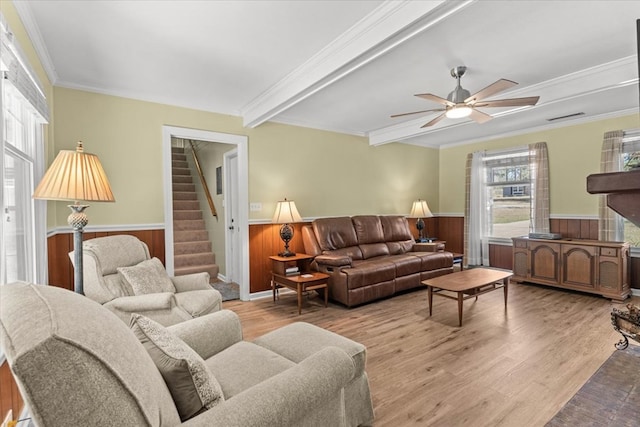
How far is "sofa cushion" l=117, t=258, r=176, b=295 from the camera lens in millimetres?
2555

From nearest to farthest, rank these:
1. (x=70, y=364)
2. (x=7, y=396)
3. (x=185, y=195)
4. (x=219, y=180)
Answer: (x=70, y=364)
(x=7, y=396)
(x=219, y=180)
(x=185, y=195)

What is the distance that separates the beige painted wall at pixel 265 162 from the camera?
333 cm

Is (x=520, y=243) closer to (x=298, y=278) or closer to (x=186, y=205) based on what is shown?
(x=298, y=278)

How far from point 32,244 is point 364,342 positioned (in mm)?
2872

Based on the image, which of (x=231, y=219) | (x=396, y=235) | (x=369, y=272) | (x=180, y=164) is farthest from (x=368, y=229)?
(x=180, y=164)

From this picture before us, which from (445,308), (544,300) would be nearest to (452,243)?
(544,300)

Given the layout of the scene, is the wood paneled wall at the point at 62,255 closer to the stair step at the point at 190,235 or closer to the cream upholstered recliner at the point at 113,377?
the stair step at the point at 190,235

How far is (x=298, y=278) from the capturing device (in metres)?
3.81

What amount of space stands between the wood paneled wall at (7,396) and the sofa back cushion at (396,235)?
4.39 m

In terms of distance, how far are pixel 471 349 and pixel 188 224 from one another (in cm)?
506

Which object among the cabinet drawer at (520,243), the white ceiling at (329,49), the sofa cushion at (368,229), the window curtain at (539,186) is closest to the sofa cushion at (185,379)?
the white ceiling at (329,49)

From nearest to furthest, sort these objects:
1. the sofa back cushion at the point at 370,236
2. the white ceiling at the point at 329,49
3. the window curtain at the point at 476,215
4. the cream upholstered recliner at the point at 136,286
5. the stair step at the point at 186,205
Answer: the white ceiling at the point at 329,49 → the cream upholstered recliner at the point at 136,286 → the sofa back cushion at the point at 370,236 → the window curtain at the point at 476,215 → the stair step at the point at 186,205

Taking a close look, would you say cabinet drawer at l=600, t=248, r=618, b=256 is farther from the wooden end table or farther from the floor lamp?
the floor lamp

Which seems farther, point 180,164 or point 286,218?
point 180,164
